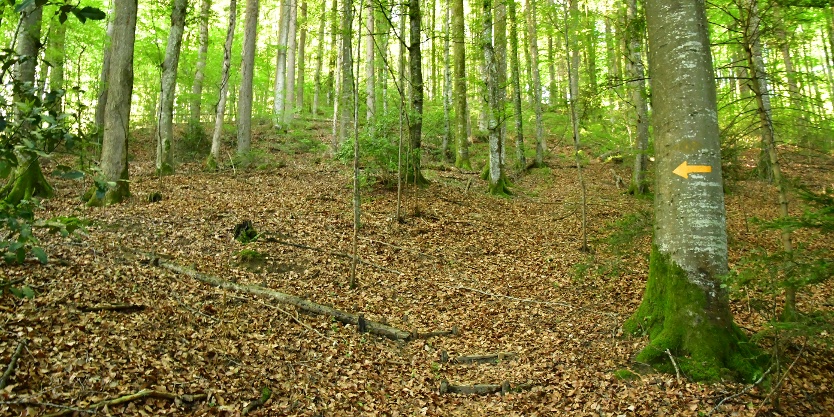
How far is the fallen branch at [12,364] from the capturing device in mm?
3371

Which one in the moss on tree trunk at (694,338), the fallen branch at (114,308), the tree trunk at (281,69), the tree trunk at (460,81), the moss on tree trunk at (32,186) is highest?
the tree trunk at (281,69)

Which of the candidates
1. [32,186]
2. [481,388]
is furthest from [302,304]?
[32,186]

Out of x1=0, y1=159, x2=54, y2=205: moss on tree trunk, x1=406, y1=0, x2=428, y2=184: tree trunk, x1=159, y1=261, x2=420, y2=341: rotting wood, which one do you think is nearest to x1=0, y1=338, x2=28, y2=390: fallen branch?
x1=159, y1=261, x2=420, y2=341: rotting wood

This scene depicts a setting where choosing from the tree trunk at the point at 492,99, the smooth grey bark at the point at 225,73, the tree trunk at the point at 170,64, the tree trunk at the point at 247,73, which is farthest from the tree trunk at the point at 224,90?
the tree trunk at the point at 492,99

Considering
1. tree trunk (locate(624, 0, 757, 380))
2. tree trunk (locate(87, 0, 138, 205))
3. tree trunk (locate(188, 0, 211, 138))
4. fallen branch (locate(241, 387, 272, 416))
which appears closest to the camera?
fallen branch (locate(241, 387, 272, 416))

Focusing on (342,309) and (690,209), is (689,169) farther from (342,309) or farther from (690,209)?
(342,309)

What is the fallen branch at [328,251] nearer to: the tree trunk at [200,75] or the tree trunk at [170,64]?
the tree trunk at [170,64]

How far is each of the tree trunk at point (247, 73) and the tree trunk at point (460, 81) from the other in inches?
259

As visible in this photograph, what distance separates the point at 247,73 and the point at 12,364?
12990 mm

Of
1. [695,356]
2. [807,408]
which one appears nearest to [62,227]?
[695,356]

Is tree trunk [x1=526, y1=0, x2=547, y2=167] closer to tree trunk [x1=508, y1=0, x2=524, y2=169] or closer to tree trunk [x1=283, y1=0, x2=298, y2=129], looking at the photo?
tree trunk [x1=508, y1=0, x2=524, y2=169]

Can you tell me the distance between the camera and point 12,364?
3.54 metres

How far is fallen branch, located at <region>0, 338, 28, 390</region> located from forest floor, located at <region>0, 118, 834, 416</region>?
0.17 feet

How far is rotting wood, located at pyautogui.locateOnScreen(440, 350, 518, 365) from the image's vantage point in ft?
18.7
